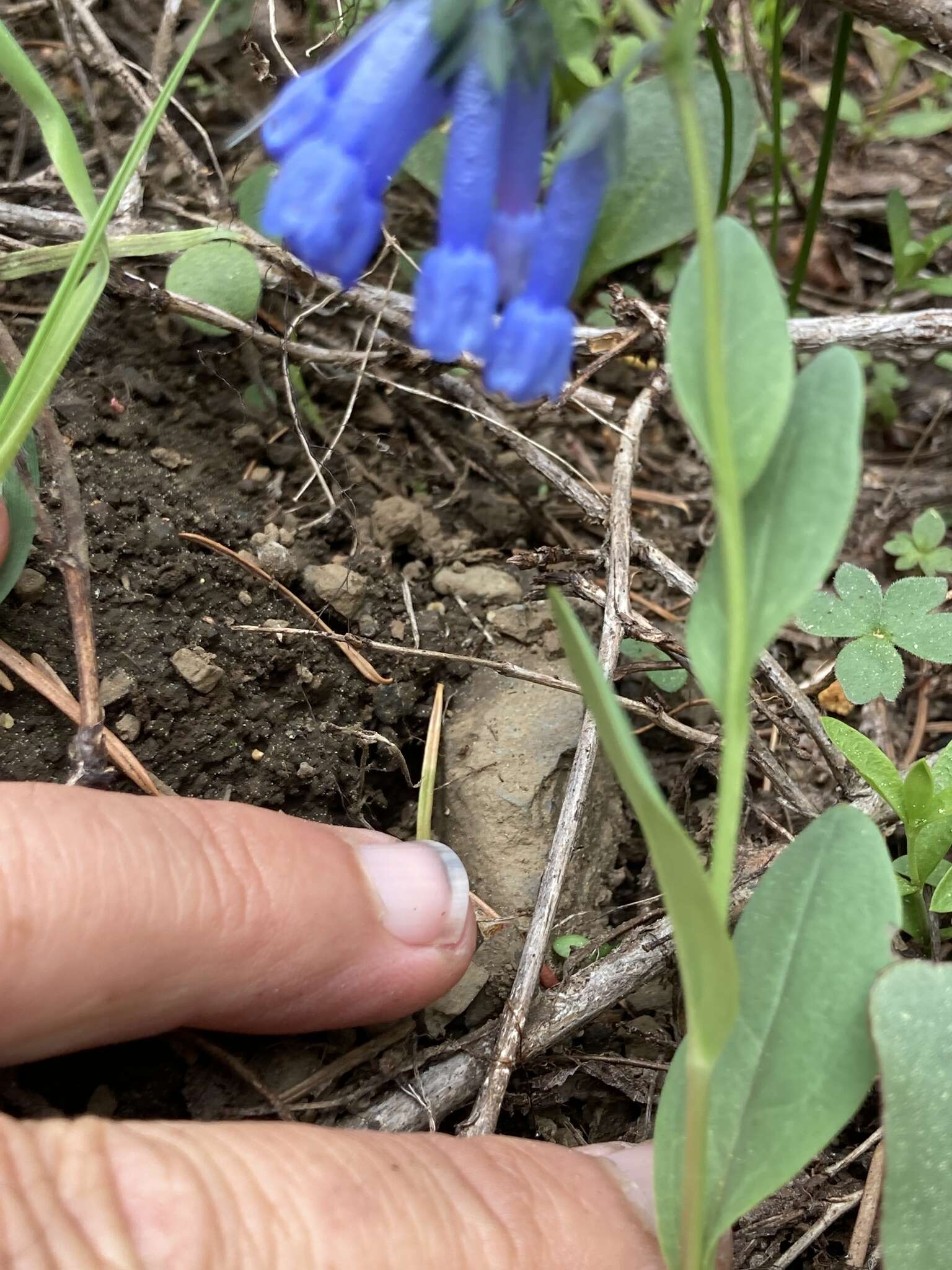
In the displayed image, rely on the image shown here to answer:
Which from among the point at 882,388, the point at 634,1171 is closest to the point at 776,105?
the point at 882,388

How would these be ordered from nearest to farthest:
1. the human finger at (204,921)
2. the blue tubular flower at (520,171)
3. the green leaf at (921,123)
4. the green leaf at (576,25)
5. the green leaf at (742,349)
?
the green leaf at (742,349) < the blue tubular flower at (520,171) < the human finger at (204,921) < the green leaf at (576,25) < the green leaf at (921,123)

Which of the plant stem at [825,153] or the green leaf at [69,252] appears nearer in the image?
the green leaf at [69,252]

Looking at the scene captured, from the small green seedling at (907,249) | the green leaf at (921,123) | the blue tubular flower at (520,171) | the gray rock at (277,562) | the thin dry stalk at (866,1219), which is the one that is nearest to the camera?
the blue tubular flower at (520,171)

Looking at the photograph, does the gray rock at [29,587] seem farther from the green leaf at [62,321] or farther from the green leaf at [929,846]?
the green leaf at [929,846]

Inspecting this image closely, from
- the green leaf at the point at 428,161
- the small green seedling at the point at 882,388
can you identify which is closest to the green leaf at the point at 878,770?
the small green seedling at the point at 882,388

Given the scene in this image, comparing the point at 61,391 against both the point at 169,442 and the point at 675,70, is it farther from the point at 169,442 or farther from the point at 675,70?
the point at 675,70

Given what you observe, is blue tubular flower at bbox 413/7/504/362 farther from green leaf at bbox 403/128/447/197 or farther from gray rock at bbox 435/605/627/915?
green leaf at bbox 403/128/447/197

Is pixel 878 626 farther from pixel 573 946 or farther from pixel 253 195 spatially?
pixel 253 195
